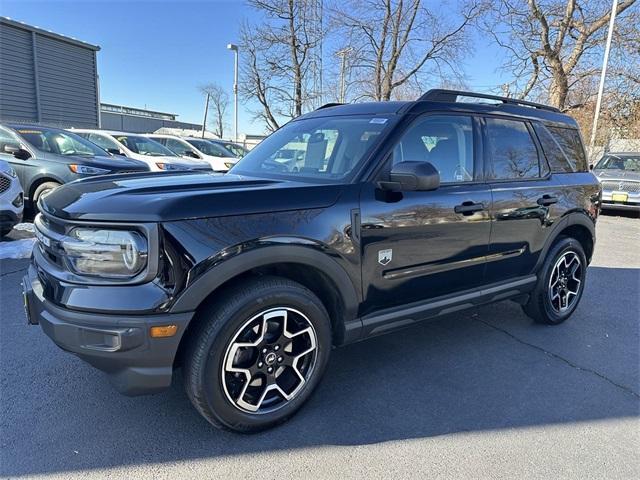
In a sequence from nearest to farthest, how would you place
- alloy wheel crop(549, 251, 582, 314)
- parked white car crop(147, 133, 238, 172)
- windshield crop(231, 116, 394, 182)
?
windshield crop(231, 116, 394, 182)
alloy wheel crop(549, 251, 582, 314)
parked white car crop(147, 133, 238, 172)

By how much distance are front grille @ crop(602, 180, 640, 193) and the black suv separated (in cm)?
947

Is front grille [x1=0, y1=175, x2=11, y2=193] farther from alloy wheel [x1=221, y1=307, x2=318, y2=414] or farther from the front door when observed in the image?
the front door

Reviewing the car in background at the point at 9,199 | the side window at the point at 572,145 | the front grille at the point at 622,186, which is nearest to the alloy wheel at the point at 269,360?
the side window at the point at 572,145

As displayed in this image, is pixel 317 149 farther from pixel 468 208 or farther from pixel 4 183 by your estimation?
pixel 4 183

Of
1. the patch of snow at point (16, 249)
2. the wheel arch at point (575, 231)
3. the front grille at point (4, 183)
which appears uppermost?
the front grille at point (4, 183)

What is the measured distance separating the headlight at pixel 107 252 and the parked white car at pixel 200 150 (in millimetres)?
11688

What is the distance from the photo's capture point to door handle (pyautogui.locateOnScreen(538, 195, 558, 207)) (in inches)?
146

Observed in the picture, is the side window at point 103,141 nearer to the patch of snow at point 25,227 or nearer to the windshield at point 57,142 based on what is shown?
the windshield at point 57,142

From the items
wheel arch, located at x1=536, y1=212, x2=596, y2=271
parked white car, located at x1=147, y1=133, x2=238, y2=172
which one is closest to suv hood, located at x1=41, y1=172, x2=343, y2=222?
wheel arch, located at x1=536, y1=212, x2=596, y2=271

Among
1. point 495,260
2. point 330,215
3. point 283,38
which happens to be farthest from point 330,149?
point 283,38

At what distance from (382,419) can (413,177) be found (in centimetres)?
144

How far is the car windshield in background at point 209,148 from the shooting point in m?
14.4

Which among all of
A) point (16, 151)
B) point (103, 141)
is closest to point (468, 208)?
point (16, 151)

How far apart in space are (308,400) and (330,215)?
1118mm
